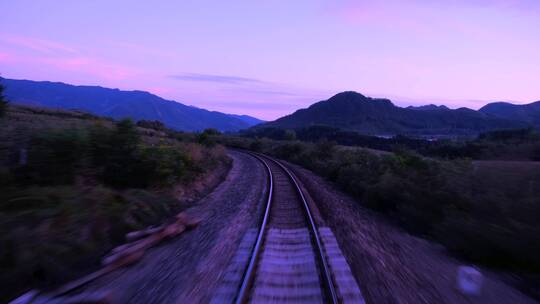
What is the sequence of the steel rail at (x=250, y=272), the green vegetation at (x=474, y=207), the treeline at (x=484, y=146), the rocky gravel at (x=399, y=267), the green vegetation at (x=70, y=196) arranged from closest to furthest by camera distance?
1. the steel rail at (x=250, y=272)
2. the rocky gravel at (x=399, y=267)
3. the green vegetation at (x=70, y=196)
4. the green vegetation at (x=474, y=207)
5. the treeline at (x=484, y=146)

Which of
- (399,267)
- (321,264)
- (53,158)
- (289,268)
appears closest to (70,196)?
(53,158)

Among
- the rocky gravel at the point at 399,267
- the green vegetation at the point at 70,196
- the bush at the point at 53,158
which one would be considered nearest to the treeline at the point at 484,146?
the rocky gravel at the point at 399,267

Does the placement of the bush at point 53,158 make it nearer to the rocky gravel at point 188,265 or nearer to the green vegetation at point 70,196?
the green vegetation at point 70,196

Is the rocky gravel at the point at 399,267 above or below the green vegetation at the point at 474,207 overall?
below

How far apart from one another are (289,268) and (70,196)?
5133 millimetres

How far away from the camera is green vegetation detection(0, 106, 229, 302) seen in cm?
706

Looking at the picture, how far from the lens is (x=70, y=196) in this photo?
9.49 m

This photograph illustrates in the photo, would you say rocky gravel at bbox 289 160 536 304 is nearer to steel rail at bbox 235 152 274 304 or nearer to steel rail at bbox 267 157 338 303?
steel rail at bbox 267 157 338 303

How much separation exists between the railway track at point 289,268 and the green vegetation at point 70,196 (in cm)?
278

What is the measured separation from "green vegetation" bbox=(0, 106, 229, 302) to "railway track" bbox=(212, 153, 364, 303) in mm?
2779

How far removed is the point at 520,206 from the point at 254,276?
5.42 meters

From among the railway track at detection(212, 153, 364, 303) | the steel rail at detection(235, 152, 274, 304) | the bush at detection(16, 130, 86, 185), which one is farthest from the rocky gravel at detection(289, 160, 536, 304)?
the bush at detection(16, 130, 86, 185)

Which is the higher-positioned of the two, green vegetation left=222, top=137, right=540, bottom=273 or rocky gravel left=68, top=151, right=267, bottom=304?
green vegetation left=222, top=137, right=540, bottom=273

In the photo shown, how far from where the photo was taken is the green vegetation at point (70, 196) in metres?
7.06
